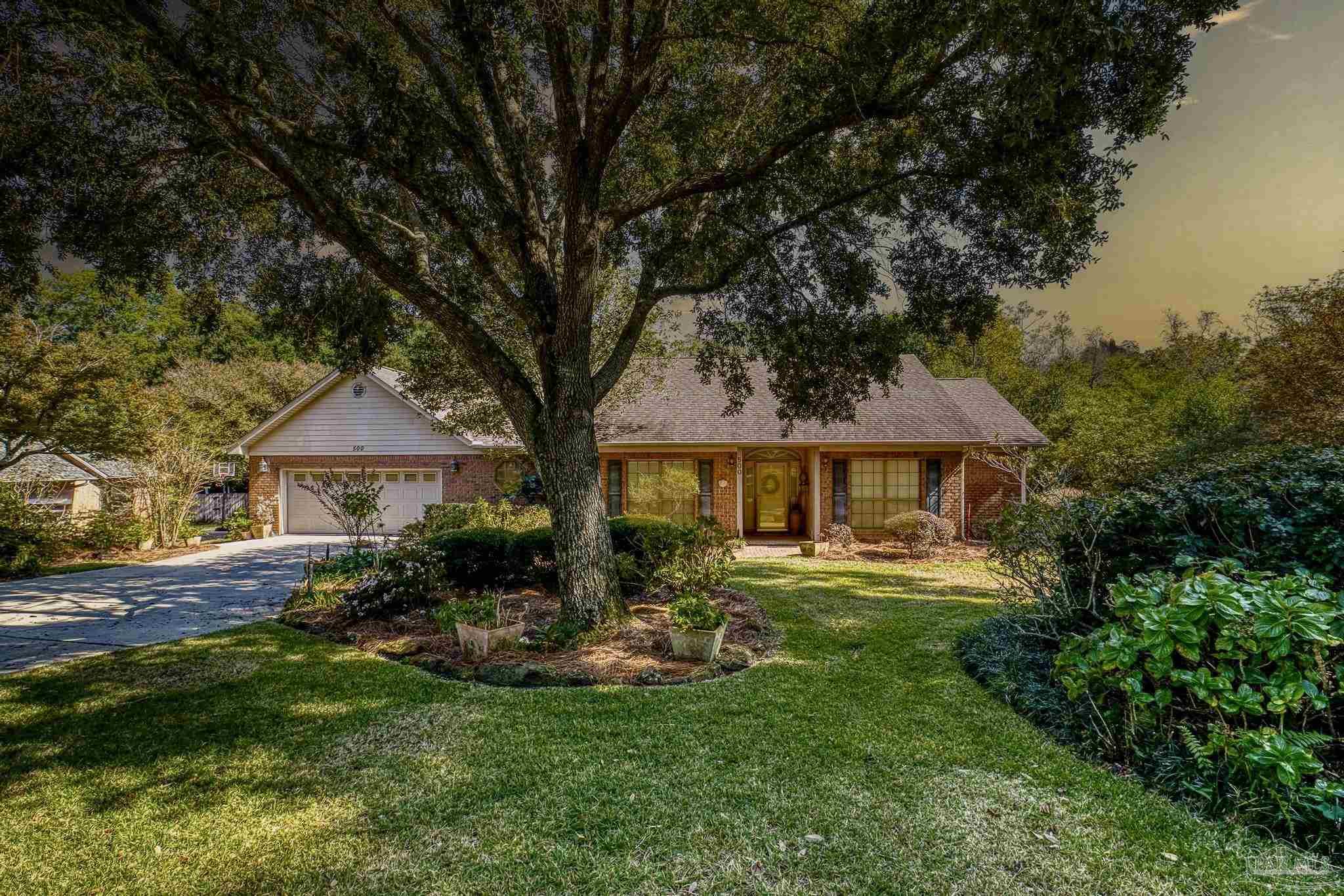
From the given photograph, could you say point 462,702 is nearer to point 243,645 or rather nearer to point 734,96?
point 243,645

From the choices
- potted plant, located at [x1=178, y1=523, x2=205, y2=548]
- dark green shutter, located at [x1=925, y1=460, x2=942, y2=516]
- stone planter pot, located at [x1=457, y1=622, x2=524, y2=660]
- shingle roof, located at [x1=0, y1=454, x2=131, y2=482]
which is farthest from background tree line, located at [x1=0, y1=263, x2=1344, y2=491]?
stone planter pot, located at [x1=457, y1=622, x2=524, y2=660]

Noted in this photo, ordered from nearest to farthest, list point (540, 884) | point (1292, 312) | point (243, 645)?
point (540, 884)
point (243, 645)
point (1292, 312)

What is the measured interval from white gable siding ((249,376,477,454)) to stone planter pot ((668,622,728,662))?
1443 cm

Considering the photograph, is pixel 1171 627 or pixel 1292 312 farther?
pixel 1292 312

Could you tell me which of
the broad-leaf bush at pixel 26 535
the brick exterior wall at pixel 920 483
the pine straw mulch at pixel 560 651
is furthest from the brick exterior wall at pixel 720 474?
the broad-leaf bush at pixel 26 535

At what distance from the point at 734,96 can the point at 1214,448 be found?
42.6ft

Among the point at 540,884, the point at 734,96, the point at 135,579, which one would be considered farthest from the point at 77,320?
the point at 540,884

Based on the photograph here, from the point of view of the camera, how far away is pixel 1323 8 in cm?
714

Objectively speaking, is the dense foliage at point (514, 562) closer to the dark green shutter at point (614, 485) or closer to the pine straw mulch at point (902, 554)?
the pine straw mulch at point (902, 554)

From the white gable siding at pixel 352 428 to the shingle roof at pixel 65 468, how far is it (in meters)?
3.96

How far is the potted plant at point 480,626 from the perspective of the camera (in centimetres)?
600

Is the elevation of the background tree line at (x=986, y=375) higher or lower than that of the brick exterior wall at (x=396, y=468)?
higher

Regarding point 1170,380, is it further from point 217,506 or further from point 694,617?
point 217,506

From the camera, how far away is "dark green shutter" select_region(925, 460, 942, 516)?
15.4 meters
